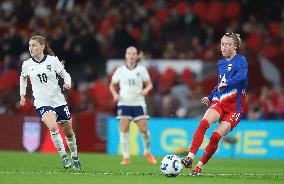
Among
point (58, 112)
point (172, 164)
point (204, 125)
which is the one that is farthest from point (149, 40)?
point (172, 164)

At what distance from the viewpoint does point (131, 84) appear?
18.1m

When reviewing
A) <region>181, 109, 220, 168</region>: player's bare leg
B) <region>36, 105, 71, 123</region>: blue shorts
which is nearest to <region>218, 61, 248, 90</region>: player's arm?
<region>181, 109, 220, 168</region>: player's bare leg

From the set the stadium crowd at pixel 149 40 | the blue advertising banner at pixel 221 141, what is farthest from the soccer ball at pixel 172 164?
the stadium crowd at pixel 149 40

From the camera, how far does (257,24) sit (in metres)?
26.3

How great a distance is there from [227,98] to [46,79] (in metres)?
3.07

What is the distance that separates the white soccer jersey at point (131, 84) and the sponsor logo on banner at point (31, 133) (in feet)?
17.8

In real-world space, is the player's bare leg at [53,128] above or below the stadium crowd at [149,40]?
below

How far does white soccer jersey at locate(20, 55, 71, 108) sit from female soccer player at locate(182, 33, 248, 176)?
2543 mm

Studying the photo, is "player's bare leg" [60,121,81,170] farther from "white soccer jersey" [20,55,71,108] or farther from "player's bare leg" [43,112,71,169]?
"white soccer jersey" [20,55,71,108]

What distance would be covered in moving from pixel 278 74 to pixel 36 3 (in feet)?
29.5

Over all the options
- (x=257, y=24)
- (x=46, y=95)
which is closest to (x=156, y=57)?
(x=257, y=24)

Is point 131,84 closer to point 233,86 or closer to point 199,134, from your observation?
point 233,86

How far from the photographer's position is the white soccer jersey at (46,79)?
45.6ft

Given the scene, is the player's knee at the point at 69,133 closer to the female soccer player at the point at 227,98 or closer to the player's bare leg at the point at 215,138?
the female soccer player at the point at 227,98
